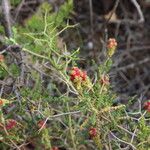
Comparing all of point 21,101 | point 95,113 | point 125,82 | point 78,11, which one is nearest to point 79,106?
point 95,113

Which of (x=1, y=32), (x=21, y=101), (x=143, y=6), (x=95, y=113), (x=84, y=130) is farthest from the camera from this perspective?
(x=143, y=6)

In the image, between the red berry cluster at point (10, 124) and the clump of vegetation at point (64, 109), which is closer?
the clump of vegetation at point (64, 109)

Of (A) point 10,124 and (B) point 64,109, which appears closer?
(A) point 10,124

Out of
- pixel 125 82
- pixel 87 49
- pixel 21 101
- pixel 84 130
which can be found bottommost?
pixel 125 82

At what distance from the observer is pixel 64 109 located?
1.64 metres

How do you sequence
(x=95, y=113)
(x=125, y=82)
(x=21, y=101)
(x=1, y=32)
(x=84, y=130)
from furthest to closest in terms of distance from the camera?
(x=125, y=82) → (x=1, y=32) → (x=84, y=130) → (x=21, y=101) → (x=95, y=113)

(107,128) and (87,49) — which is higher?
(107,128)

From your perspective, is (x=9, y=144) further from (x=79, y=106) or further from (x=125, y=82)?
Result: (x=125, y=82)

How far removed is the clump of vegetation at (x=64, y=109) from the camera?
138 centimetres

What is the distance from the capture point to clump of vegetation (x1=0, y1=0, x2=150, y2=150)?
54.4 inches

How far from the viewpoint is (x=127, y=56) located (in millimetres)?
2645

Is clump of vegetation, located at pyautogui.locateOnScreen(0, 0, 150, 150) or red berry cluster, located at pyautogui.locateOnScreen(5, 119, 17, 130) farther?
red berry cluster, located at pyautogui.locateOnScreen(5, 119, 17, 130)

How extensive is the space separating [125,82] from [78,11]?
602mm

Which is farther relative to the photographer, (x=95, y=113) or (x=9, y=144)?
(x=9, y=144)
